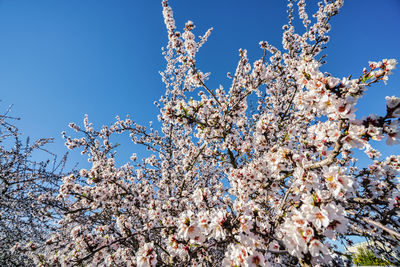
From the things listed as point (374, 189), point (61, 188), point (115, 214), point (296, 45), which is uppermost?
point (296, 45)

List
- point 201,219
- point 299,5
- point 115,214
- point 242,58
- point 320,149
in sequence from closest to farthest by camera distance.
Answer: point 201,219
point 320,149
point 115,214
point 242,58
point 299,5

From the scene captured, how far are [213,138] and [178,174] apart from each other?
13.3 ft

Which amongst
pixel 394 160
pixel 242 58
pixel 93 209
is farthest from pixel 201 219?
pixel 242 58

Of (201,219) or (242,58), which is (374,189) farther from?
(242,58)

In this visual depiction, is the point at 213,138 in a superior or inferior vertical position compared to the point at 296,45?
inferior

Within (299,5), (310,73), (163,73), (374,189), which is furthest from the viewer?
(163,73)

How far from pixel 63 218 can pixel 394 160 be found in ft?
30.5

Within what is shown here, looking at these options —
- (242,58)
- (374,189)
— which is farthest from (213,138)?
(374,189)

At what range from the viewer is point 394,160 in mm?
3854

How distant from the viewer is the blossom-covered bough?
6.42ft

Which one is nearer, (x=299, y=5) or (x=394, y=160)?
(x=394, y=160)

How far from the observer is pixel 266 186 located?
3.56m

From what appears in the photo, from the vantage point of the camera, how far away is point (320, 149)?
305 cm

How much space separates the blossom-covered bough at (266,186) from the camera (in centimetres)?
196
